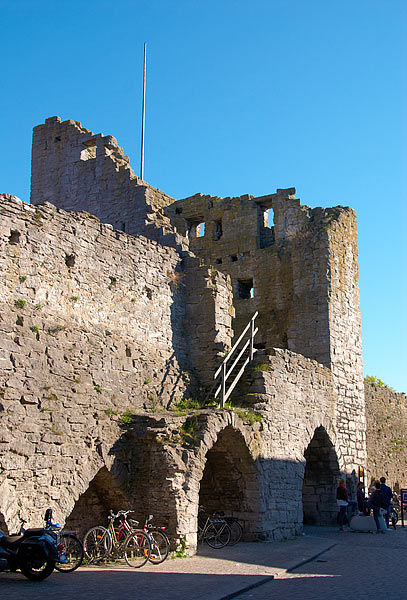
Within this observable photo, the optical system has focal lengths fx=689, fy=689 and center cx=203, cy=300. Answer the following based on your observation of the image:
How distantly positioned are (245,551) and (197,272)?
6.42m

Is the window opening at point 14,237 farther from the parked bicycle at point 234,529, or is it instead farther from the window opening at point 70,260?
the parked bicycle at point 234,529

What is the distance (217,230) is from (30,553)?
16.1 meters

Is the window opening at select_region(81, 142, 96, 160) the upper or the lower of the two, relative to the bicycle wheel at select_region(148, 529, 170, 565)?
upper

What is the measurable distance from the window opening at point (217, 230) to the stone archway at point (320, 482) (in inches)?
313

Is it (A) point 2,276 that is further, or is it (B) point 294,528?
(B) point 294,528

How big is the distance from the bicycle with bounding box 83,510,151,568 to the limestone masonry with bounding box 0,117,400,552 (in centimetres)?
72

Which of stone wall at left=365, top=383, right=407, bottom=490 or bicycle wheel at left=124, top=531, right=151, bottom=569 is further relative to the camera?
stone wall at left=365, top=383, right=407, bottom=490

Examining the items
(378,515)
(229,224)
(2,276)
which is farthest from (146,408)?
(229,224)

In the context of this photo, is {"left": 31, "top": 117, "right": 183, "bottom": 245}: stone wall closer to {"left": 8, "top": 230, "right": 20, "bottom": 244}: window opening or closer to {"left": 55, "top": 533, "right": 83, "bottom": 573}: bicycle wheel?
{"left": 8, "top": 230, "right": 20, "bottom": 244}: window opening

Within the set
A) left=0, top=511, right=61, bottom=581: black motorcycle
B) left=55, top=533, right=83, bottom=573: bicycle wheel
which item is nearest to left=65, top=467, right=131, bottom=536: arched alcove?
left=55, top=533, right=83, bottom=573: bicycle wheel

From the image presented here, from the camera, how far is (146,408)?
13969 mm

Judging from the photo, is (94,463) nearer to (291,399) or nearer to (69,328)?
(69,328)

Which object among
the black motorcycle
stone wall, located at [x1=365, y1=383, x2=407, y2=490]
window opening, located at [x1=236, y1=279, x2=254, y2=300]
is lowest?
Answer: the black motorcycle

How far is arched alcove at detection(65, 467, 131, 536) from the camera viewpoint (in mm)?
12227
